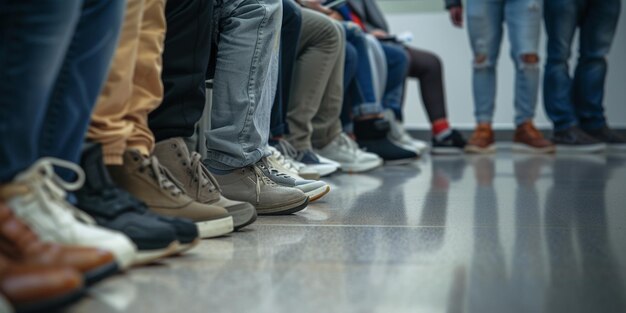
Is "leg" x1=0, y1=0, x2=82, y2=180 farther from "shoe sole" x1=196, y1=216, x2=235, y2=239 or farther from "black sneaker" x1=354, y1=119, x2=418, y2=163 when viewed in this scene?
"black sneaker" x1=354, y1=119, x2=418, y2=163

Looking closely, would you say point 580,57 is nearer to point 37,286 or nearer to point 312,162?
point 312,162

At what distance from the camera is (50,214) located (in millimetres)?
796

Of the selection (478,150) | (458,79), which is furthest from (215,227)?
(458,79)

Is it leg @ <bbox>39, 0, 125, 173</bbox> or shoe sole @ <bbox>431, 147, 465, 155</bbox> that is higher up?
leg @ <bbox>39, 0, 125, 173</bbox>

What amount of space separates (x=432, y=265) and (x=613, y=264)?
0.23m

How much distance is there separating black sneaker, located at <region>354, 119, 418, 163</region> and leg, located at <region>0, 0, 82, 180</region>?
230 centimetres

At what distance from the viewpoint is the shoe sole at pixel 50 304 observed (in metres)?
0.65

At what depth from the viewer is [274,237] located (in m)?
1.18

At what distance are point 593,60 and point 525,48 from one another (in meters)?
0.47

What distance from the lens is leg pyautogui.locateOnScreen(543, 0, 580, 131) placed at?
12.7ft

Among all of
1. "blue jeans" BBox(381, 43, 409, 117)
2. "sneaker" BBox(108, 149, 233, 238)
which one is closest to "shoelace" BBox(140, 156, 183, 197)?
"sneaker" BBox(108, 149, 233, 238)

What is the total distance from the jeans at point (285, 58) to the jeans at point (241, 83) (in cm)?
48

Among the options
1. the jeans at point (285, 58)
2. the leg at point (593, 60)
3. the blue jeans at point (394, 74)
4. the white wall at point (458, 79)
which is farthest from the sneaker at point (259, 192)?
the white wall at point (458, 79)

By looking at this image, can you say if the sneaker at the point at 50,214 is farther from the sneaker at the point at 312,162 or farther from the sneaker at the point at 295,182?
the sneaker at the point at 312,162
